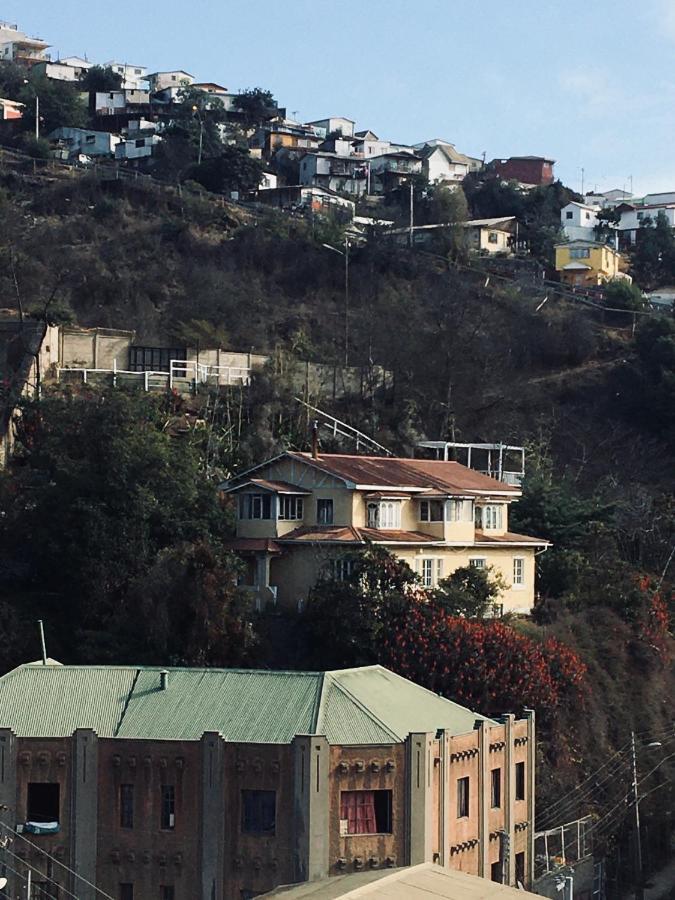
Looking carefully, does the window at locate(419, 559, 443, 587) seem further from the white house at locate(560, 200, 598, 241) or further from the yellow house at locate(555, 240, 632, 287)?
the white house at locate(560, 200, 598, 241)

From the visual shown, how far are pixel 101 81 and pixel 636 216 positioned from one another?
1800 inches

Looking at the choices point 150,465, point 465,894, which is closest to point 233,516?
point 150,465

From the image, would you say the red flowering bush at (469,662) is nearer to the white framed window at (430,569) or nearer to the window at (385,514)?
the white framed window at (430,569)

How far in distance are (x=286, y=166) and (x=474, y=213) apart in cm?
1518

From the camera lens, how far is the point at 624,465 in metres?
80.6

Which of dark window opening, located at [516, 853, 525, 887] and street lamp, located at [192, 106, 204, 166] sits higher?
street lamp, located at [192, 106, 204, 166]

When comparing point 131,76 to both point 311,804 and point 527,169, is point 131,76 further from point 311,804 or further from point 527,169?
point 311,804

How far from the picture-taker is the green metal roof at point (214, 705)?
1626 inches

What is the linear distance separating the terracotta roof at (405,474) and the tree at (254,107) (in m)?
81.4

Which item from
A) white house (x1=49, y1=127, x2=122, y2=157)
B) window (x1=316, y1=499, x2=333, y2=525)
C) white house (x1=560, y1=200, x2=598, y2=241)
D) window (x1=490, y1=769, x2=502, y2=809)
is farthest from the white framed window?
white house (x1=49, y1=127, x2=122, y2=157)

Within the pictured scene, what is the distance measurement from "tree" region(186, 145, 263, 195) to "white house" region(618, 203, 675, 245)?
26.7 metres

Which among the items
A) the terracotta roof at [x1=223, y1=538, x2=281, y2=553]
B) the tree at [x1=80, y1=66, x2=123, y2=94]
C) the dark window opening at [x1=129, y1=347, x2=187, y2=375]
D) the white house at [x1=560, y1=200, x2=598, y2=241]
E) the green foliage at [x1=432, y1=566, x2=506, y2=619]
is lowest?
the green foliage at [x1=432, y1=566, x2=506, y2=619]

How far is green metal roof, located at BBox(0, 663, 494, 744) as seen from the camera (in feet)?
136

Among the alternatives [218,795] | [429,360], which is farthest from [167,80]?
[218,795]
